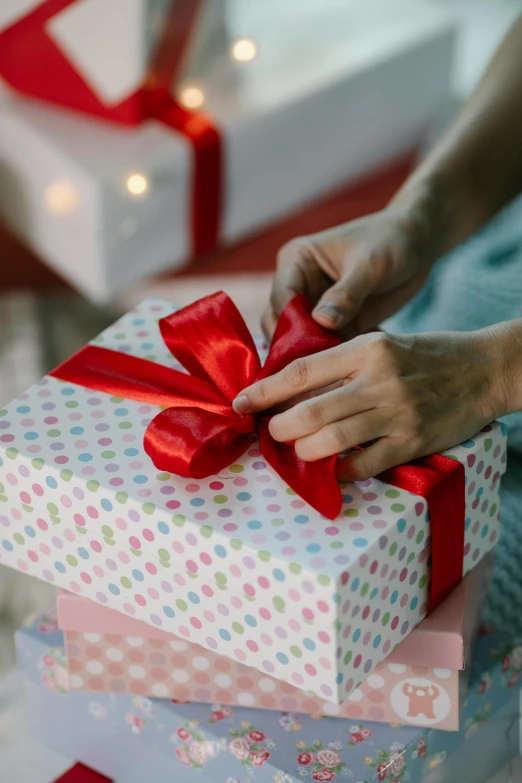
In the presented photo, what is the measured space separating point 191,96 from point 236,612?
106cm

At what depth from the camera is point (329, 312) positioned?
0.83 metres

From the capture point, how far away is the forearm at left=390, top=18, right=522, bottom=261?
1.05 meters

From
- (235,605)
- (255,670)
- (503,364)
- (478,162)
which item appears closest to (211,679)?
(255,670)

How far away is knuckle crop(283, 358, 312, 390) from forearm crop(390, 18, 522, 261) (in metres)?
0.35

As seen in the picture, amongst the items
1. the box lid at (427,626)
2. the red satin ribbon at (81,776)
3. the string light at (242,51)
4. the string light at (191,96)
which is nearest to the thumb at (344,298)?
the box lid at (427,626)

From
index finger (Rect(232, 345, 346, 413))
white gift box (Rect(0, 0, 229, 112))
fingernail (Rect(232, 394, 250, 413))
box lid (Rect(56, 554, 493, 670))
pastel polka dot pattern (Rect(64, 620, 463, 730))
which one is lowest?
pastel polka dot pattern (Rect(64, 620, 463, 730))

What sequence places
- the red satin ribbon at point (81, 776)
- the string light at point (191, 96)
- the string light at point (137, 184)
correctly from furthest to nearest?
1. the string light at point (191, 96)
2. the string light at point (137, 184)
3. the red satin ribbon at point (81, 776)

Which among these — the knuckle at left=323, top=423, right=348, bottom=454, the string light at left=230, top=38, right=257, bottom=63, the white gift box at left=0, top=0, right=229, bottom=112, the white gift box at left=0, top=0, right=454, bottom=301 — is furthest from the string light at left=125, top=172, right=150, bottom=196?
the knuckle at left=323, top=423, right=348, bottom=454

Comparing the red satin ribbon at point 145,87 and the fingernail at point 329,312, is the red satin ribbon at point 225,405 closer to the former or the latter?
the fingernail at point 329,312

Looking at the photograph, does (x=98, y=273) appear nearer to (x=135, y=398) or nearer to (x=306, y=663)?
(x=135, y=398)

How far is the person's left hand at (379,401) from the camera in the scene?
0.71 m

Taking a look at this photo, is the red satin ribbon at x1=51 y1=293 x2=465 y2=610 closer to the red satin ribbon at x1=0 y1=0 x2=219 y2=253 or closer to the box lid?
the box lid

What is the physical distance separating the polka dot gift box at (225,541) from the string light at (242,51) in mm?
1009

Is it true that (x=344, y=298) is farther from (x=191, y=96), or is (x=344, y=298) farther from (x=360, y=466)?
(x=191, y=96)
